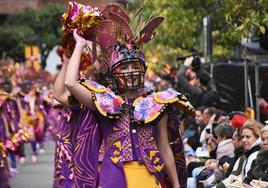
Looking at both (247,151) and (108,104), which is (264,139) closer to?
(247,151)

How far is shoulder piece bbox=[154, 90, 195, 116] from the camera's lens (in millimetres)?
8586

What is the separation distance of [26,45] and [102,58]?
51766 mm

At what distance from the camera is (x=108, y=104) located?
8406 millimetres

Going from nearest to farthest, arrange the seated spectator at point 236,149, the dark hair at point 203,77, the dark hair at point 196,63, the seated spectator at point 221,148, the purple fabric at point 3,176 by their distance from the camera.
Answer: the seated spectator at point 236,149 → the seated spectator at point 221,148 → the purple fabric at point 3,176 → the dark hair at point 196,63 → the dark hair at point 203,77

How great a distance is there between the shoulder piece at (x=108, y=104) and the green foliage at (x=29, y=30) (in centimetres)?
4948

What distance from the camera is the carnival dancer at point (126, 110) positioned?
8.41 m

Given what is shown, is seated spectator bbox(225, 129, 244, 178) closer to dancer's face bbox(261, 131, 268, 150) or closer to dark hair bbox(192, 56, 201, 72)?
dancer's face bbox(261, 131, 268, 150)

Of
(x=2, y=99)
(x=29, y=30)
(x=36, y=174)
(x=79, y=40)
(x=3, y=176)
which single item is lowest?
(x=29, y=30)

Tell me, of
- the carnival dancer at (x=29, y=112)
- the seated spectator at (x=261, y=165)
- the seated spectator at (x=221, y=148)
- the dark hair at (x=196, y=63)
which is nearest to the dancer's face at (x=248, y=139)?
the seated spectator at (x=261, y=165)

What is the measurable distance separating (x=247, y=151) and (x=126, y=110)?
2.93 meters

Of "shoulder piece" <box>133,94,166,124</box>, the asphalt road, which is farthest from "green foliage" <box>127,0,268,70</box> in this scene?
"shoulder piece" <box>133,94,166,124</box>

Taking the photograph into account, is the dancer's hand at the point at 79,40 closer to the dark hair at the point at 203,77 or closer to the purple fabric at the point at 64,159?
the purple fabric at the point at 64,159

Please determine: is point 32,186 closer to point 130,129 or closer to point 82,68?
point 82,68

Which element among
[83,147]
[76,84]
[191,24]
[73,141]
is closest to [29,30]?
[191,24]
